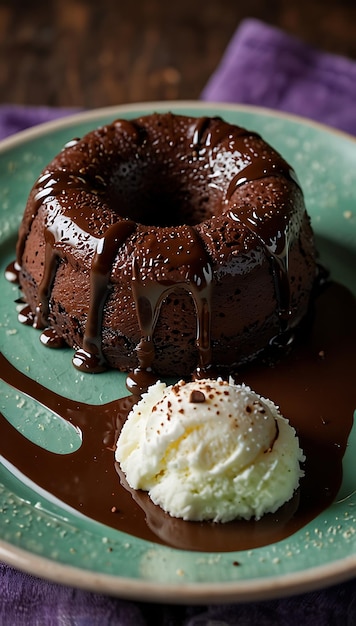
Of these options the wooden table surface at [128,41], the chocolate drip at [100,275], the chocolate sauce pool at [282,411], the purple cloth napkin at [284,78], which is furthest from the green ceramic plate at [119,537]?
the wooden table surface at [128,41]

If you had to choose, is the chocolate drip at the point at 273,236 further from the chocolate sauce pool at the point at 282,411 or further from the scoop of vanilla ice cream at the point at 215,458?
the scoop of vanilla ice cream at the point at 215,458

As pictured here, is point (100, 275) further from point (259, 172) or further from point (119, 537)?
point (119, 537)

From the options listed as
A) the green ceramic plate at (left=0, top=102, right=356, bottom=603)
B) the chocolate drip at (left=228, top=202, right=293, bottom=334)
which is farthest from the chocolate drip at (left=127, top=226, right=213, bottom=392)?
the green ceramic plate at (left=0, top=102, right=356, bottom=603)

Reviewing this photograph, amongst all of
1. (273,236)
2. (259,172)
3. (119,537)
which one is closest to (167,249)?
(273,236)

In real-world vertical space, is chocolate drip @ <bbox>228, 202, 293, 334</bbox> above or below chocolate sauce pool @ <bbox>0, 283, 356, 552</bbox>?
above

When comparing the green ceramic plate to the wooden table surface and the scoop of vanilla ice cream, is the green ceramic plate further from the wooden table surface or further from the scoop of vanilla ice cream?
the wooden table surface

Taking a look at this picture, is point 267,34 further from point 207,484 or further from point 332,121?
point 207,484
